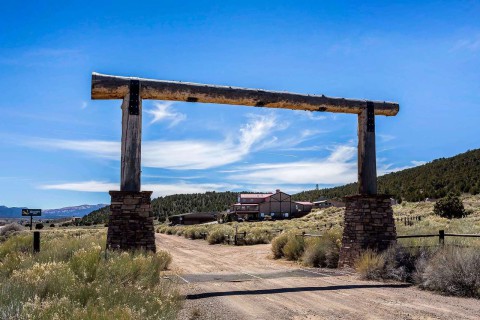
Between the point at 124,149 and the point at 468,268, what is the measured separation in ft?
29.1

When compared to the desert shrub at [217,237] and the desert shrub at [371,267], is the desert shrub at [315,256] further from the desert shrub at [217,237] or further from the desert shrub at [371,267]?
the desert shrub at [217,237]

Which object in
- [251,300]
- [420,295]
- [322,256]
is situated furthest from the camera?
[322,256]

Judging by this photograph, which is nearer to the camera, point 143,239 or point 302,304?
point 302,304

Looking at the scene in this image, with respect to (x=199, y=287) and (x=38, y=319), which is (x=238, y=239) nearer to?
(x=199, y=287)

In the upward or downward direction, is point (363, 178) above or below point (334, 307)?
above

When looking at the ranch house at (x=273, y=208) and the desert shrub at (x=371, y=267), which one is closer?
the desert shrub at (x=371, y=267)

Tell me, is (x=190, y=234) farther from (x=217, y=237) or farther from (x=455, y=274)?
(x=455, y=274)

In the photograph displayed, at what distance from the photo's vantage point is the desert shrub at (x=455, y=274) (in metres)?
10.7

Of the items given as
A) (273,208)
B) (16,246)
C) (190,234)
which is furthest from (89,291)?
(273,208)

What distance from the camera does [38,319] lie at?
4.97 metres

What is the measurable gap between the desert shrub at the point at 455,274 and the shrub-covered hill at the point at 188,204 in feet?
346

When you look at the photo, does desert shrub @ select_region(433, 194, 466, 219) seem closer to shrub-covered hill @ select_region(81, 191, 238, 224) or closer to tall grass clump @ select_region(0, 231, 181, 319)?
tall grass clump @ select_region(0, 231, 181, 319)

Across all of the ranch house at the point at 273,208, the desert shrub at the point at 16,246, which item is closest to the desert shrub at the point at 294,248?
the desert shrub at the point at 16,246

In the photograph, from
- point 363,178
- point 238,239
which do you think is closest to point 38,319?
point 363,178
